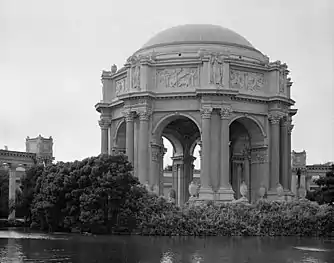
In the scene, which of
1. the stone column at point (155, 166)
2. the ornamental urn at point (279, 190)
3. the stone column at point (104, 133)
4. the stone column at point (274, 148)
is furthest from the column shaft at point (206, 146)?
the stone column at point (104, 133)

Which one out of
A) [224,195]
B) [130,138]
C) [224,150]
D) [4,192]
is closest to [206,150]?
[224,150]

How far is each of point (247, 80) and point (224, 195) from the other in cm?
1155

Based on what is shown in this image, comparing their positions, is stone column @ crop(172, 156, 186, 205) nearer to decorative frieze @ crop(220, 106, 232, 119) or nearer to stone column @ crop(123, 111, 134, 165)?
stone column @ crop(123, 111, 134, 165)

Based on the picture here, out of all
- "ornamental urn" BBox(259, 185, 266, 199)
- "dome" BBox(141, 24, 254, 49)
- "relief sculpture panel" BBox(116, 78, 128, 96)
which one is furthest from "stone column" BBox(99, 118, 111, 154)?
"ornamental urn" BBox(259, 185, 266, 199)

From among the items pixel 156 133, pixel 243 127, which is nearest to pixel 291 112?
pixel 243 127

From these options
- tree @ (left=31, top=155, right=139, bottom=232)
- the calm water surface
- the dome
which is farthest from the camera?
the dome

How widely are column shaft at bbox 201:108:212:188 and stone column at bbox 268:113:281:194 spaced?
24.3ft

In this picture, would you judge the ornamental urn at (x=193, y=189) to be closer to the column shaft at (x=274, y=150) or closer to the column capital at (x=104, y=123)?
the column shaft at (x=274, y=150)

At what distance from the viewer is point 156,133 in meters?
65.9

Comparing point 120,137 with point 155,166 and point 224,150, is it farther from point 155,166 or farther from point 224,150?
point 224,150

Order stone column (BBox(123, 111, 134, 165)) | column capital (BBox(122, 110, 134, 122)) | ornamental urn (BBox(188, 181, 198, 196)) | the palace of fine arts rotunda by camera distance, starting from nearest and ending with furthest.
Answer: ornamental urn (BBox(188, 181, 198, 196)), the palace of fine arts rotunda, column capital (BBox(122, 110, 134, 122)), stone column (BBox(123, 111, 134, 165))

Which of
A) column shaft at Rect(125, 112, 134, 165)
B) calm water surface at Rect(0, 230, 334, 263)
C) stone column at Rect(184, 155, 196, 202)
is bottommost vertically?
calm water surface at Rect(0, 230, 334, 263)

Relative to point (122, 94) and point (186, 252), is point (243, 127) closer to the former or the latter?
point (122, 94)

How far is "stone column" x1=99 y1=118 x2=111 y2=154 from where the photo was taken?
72000 millimetres
